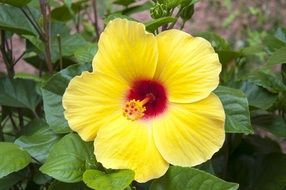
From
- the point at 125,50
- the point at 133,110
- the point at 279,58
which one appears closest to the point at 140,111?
the point at 133,110

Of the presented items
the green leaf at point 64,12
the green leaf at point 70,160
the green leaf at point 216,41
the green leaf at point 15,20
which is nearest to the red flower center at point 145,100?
the green leaf at point 70,160

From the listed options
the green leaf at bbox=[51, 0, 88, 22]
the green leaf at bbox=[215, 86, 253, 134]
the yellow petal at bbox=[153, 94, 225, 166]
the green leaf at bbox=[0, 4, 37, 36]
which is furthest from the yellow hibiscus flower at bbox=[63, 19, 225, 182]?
the green leaf at bbox=[51, 0, 88, 22]

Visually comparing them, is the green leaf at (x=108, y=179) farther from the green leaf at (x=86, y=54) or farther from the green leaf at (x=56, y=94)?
the green leaf at (x=86, y=54)

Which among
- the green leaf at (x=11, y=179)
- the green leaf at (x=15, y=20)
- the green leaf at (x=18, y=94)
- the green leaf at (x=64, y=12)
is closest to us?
the green leaf at (x=11, y=179)

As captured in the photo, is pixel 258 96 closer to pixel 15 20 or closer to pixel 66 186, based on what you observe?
pixel 66 186

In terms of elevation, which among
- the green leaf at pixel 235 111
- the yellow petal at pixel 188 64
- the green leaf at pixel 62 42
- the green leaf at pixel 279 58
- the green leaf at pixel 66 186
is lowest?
the green leaf at pixel 66 186

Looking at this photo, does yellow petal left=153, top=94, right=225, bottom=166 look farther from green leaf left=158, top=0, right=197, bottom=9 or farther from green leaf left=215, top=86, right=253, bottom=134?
green leaf left=158, top=0, right=197, bottom=9

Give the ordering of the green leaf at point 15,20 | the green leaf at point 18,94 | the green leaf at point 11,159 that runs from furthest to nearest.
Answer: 1. the green leaf at point 18,94
2. the green leaf at point 15,20
3. the green leaf at point 11,159
